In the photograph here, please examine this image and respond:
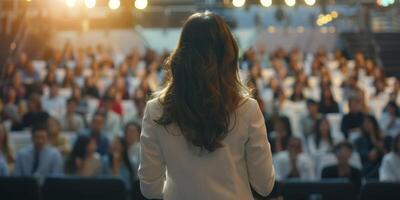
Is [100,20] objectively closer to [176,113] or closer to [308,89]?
[308,89]

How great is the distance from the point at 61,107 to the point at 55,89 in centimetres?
38

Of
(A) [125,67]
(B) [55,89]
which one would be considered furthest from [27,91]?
(A) [125,67]

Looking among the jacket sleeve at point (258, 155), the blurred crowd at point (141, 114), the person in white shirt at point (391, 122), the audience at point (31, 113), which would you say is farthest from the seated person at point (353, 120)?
the jacket sleeve at point (258, 155)

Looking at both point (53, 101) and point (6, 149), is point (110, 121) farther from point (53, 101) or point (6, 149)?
point (6, 149)

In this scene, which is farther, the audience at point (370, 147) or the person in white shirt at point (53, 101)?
the person in white shirt at point (53, 101)

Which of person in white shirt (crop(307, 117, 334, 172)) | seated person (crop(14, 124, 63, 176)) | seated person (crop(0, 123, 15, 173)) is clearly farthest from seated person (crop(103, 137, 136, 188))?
person in white shirt (crop(307, 117, 334, 172))

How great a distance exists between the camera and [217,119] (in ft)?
7.89

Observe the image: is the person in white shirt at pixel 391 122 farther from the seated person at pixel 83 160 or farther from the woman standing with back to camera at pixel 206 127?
the woman standing with back to camera at pixel 206 127

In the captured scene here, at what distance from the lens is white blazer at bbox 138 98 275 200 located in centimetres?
245

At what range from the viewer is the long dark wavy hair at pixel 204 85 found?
2414mm

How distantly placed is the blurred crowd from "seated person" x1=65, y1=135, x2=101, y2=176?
10 mm

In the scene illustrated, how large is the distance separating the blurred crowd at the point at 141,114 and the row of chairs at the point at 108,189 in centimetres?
106

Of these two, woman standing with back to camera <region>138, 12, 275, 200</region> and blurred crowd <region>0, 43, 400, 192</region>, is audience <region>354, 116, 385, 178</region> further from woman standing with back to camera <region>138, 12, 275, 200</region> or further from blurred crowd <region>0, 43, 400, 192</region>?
woman standing with back to camera <region>138, 12, 275, 200</region>

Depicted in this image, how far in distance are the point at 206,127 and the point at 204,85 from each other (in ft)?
0.44
